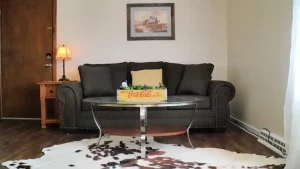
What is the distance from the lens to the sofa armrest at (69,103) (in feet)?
12.3

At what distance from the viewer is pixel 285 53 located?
2855 millimetres

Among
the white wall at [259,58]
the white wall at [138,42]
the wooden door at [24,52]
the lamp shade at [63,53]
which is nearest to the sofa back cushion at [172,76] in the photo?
the white wall at [138,42]

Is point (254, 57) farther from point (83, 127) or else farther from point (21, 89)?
point (21, 89)

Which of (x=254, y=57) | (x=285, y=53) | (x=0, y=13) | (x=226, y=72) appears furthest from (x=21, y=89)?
(x=285, y=53)

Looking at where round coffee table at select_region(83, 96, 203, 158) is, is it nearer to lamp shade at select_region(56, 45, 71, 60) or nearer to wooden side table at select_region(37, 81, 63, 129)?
wooden side table at select_region(37, 81, 63, 129)

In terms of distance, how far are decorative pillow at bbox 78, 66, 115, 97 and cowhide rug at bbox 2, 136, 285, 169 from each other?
3.32 ft

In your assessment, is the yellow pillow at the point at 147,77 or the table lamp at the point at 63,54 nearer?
the yellow pillow at the point at 147,77

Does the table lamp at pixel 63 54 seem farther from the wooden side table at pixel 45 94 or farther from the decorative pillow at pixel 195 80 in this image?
the decorative pillow at pixel 195 80

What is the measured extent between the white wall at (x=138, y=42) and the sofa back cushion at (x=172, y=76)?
471 mm

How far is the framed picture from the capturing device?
4.85m

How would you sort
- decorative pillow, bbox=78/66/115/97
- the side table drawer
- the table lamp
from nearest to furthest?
decorative pillow, bbox=78/66/115/97 → the side table drawer → the table lamp

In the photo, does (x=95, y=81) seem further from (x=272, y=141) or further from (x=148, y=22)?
(x=272, y=141)

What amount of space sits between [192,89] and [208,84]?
226 mm

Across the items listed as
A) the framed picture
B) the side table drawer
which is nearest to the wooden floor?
the side table drawer
